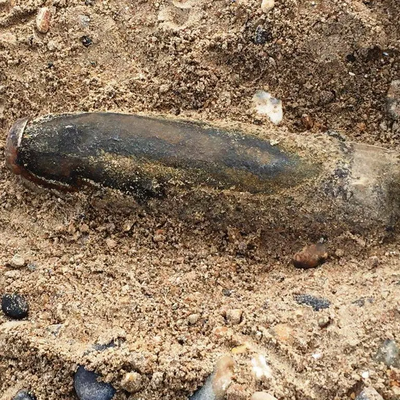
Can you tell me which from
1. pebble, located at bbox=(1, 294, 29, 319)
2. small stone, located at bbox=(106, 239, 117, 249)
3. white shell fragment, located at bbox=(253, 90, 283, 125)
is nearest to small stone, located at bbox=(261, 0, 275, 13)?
white shell fragment, located at bbox=(253, 90, 283, 125)

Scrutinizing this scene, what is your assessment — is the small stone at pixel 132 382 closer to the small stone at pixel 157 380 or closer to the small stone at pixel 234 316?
the small stone at pixel 157 380

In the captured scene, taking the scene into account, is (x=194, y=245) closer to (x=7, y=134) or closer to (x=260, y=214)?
(x=260, y=214)

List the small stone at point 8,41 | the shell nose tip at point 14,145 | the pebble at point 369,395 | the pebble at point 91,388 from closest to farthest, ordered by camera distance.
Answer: the pebble at point 369,395 → the pebble at point 91,388 → the shell nose tip at point 14,145 → the small stone at point 8,41

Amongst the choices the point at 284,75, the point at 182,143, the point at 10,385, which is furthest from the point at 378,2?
the point at 10,385

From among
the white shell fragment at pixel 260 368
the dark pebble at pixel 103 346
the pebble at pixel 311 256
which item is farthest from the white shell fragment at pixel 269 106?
the dark pebble at pixel 103 346

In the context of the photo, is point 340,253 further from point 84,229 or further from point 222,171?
point 84,229

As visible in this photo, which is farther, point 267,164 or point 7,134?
point 7,134
